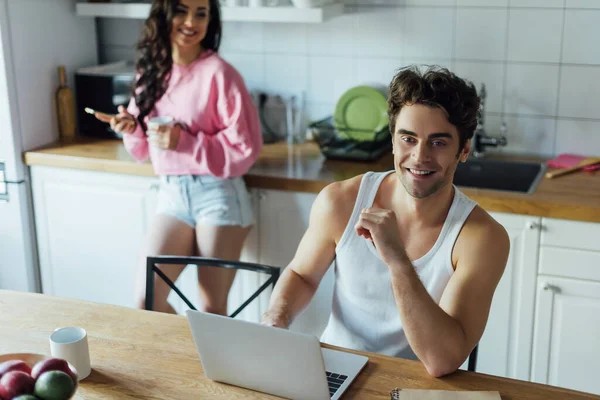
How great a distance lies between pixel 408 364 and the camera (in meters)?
1.65

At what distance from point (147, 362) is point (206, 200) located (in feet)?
3.72

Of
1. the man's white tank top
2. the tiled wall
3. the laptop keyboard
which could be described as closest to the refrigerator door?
the tiled wall

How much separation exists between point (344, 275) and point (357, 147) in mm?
1157

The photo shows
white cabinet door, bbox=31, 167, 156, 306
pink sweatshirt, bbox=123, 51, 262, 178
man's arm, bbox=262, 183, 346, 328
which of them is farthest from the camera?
Result: white cabinet door, bbox=31, 167, 156, 306

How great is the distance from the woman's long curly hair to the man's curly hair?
1220 millimetres

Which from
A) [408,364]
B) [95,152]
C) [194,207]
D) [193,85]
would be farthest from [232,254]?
Answer: [408,364]

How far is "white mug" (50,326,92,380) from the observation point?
159 cm

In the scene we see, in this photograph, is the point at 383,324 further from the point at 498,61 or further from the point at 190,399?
the point at 498,61

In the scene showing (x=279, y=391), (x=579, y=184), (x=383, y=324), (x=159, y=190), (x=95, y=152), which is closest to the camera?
(x=279, y=391)

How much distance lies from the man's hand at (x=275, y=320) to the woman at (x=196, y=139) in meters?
0.89

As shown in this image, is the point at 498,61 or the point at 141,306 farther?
the point at 498,61

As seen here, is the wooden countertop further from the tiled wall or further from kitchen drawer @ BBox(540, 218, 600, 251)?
the tiled wall

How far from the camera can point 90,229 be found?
3209mm

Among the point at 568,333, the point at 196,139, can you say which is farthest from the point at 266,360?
the point at 568,333
